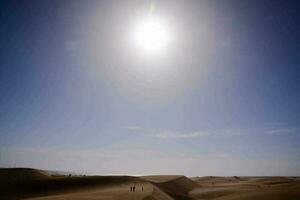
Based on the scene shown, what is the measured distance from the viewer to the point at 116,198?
106ft

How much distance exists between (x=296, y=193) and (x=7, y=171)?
53727mm

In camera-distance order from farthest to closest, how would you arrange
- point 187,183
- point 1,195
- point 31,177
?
point 187,183 → point 31,177 → point 1,195

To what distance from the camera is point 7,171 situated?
6244 centimetres

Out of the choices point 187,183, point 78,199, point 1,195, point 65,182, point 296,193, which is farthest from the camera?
point 187,183

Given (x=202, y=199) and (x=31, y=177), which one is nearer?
(x=202, y=199)

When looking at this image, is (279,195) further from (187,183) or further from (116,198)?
(187,183)

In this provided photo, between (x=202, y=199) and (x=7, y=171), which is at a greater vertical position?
(x=7, y=171)

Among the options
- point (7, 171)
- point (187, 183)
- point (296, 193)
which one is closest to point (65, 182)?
point (7, 171)

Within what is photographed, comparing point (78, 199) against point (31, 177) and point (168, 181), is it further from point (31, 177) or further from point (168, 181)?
point (168, 181)

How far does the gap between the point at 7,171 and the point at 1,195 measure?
63.6 feet

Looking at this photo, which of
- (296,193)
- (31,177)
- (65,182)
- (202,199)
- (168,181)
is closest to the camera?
(296,193)

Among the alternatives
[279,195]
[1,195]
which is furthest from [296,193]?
[1,195]

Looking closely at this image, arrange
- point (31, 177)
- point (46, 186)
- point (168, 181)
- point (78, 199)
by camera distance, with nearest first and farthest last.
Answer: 1. point (78, 199)
2. point (46, 186)
3. point (31, 177)
4. point (168, 181)

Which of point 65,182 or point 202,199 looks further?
point 65,182
